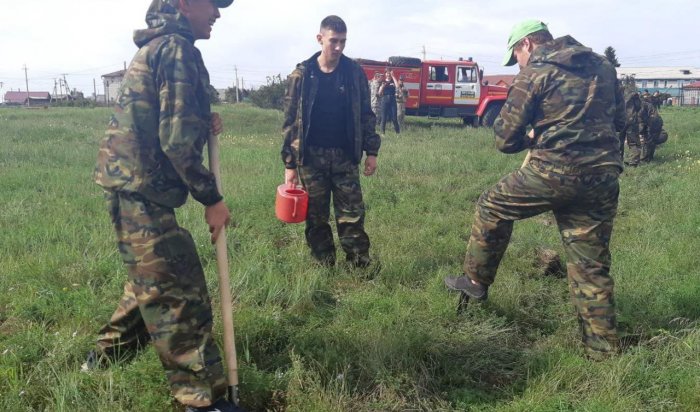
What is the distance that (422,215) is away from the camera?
6121 mm

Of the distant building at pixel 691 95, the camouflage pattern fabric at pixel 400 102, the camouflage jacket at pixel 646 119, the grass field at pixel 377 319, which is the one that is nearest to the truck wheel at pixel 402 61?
the camouflage pattern fabric at pixel 400 102

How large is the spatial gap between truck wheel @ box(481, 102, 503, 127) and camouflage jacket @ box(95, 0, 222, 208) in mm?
16433

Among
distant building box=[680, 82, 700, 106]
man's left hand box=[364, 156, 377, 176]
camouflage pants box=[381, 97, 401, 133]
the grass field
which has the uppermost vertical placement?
distant building box=[680, 82, 700, 106]

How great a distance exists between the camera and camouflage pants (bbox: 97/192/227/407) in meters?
2.31

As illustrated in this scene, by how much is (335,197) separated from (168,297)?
6.90ft

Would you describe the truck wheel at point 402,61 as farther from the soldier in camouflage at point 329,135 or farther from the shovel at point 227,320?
the shovel at point 227,320

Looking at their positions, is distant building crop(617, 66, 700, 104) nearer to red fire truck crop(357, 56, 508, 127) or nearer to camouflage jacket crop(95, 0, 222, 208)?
red fire truck crop(357, 56, 508, 127)

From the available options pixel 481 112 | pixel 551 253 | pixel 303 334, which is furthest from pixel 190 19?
pixel 481 112

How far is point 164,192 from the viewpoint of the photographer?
2354 millimetres

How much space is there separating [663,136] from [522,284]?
8.94m

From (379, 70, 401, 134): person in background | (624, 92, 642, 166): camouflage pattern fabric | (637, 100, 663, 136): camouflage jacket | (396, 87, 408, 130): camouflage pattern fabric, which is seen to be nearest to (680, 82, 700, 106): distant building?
(396, 87, 408, 130): camouflage pattern fabric

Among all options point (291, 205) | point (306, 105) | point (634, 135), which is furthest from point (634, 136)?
point (291, 205)

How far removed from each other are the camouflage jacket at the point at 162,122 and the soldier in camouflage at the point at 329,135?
1.69 metres

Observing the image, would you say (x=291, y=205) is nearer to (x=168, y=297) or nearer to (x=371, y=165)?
(x=371, y=165)
